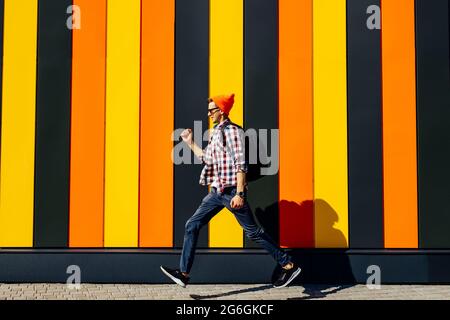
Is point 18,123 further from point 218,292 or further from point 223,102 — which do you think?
point 218,292

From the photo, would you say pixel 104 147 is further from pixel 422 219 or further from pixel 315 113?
pixel 422 219

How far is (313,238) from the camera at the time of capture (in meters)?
6.93

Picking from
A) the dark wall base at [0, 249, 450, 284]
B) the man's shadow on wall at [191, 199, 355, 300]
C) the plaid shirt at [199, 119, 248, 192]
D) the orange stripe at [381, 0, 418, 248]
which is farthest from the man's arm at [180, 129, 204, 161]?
the orange stripe at [381, 0, 418, 248]

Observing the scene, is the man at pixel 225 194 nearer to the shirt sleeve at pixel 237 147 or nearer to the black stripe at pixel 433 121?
the shirt sleeve at pixel 237 147

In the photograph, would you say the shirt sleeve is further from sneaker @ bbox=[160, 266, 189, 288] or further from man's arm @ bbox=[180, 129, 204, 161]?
sneaker @ bbox=[160, 266, 189, 288]

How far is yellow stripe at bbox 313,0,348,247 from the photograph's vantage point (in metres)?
6.92

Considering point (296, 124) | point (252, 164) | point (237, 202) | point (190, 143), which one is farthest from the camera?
point (296, 124)

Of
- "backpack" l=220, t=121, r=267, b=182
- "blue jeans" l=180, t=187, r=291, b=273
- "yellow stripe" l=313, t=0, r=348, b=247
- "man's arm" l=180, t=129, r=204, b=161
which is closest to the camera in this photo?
"blue jeans" l=180, t=187, r=291, b=273

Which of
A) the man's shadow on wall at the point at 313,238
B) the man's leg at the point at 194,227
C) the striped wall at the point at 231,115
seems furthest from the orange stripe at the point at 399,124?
the man's leg at the point at 194,227

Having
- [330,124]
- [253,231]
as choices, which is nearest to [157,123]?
[253,231]

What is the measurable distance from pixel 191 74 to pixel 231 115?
2.07 feet

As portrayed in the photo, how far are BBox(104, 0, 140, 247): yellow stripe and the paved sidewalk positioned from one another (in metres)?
0.62

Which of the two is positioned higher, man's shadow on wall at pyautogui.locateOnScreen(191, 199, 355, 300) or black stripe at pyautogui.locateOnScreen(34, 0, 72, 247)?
black stripe at pyautogui.locateOnScreen(34, 0, 72, 247)

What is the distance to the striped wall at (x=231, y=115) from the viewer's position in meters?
6.89
